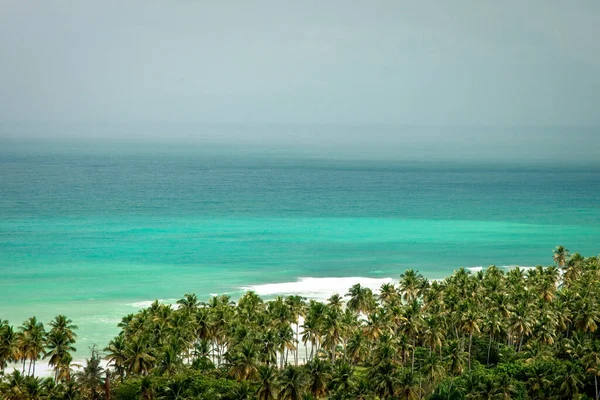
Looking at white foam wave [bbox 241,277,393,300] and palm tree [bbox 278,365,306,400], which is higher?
white foam wave [bbox 241,277,393,300]

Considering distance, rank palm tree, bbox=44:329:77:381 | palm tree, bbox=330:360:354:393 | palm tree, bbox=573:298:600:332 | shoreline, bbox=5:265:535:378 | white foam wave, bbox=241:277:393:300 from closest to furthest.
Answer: palm tree, bbox=330:360:354:393 < palm tree, bbox=44:329:77:381 < palm tree, bbox=573:298:600:332 < shoreline, bbox=5:265:535:378 < white foam wave, bbox=241:277:393:300

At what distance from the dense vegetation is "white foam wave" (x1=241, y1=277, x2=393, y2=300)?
3185 cm

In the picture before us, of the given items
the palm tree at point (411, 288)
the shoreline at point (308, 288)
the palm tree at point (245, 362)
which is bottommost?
the palm tree at point (245, 362)

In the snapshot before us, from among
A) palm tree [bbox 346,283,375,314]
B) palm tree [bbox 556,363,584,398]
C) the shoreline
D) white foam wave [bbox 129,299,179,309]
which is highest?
Result: the shoreline

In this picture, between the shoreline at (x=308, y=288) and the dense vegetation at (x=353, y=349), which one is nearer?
the dense vegetation at (x=353, y=349)

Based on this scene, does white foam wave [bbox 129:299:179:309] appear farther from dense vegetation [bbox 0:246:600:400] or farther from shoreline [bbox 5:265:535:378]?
dense vegetation [bbox 0:246:600:400]

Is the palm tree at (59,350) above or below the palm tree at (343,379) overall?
above

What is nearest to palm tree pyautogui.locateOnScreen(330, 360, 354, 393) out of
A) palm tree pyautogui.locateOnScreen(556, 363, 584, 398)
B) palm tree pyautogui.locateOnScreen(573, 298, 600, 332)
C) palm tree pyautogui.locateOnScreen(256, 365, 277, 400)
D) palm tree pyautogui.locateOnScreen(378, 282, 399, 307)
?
palm tree pyautogui.locateOnScreen(256, 365, 277, 400)

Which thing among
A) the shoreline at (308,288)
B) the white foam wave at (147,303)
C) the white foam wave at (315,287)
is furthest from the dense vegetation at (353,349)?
the white foam wave at (147,303)

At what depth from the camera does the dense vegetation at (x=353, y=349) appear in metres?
62.4

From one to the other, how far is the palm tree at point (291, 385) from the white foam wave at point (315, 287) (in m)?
53.3

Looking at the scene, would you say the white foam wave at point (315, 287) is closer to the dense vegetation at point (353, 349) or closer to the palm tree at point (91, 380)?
the dense vegetation at point (353, 349)

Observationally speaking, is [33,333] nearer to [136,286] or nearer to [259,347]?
[259,347]

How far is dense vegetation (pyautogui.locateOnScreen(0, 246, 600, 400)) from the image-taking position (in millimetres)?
62438
